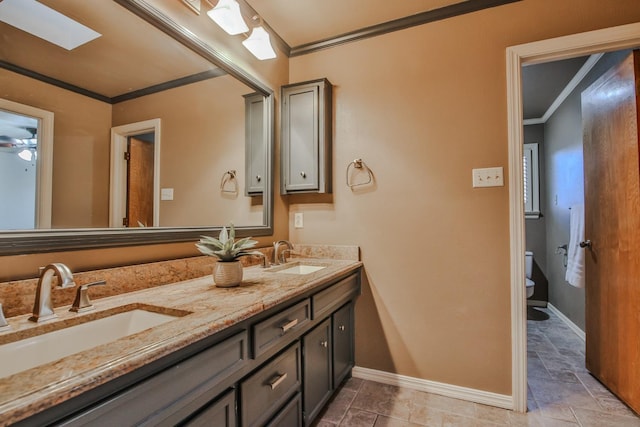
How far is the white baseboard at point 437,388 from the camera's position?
5.65 ft

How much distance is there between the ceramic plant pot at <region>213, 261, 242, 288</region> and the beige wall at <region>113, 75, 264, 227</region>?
35 centimetres

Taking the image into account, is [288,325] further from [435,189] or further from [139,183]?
[435,189]

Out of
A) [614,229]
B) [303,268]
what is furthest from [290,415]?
[614,229]

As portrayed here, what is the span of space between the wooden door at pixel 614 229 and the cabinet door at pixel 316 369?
166cm

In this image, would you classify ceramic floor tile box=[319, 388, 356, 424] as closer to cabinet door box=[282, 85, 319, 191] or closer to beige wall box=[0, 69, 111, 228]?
cabinet door box=[282, 85, 319, 191]

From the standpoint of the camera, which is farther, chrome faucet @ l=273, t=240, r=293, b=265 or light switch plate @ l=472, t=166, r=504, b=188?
chrome faucet @ l=273, t=240, r=293, b=265

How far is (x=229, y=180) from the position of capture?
1.83 m

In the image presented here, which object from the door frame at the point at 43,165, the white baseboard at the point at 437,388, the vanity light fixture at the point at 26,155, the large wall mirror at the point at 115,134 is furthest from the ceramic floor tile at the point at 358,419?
the vanity light fixture at the point at 26,155

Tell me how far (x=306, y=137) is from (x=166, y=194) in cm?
104

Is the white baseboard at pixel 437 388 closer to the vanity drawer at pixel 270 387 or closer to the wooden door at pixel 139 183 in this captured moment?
the vanity drawer at pixel 270 387

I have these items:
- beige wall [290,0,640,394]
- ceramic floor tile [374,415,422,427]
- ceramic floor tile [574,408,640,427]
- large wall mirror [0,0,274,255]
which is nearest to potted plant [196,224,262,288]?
large wall mirror [0,0,274,255]

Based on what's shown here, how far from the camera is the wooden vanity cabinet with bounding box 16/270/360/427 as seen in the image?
61 centimetres

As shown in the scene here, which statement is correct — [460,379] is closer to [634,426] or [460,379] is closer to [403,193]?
[634,426]

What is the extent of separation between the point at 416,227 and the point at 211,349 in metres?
1.44
